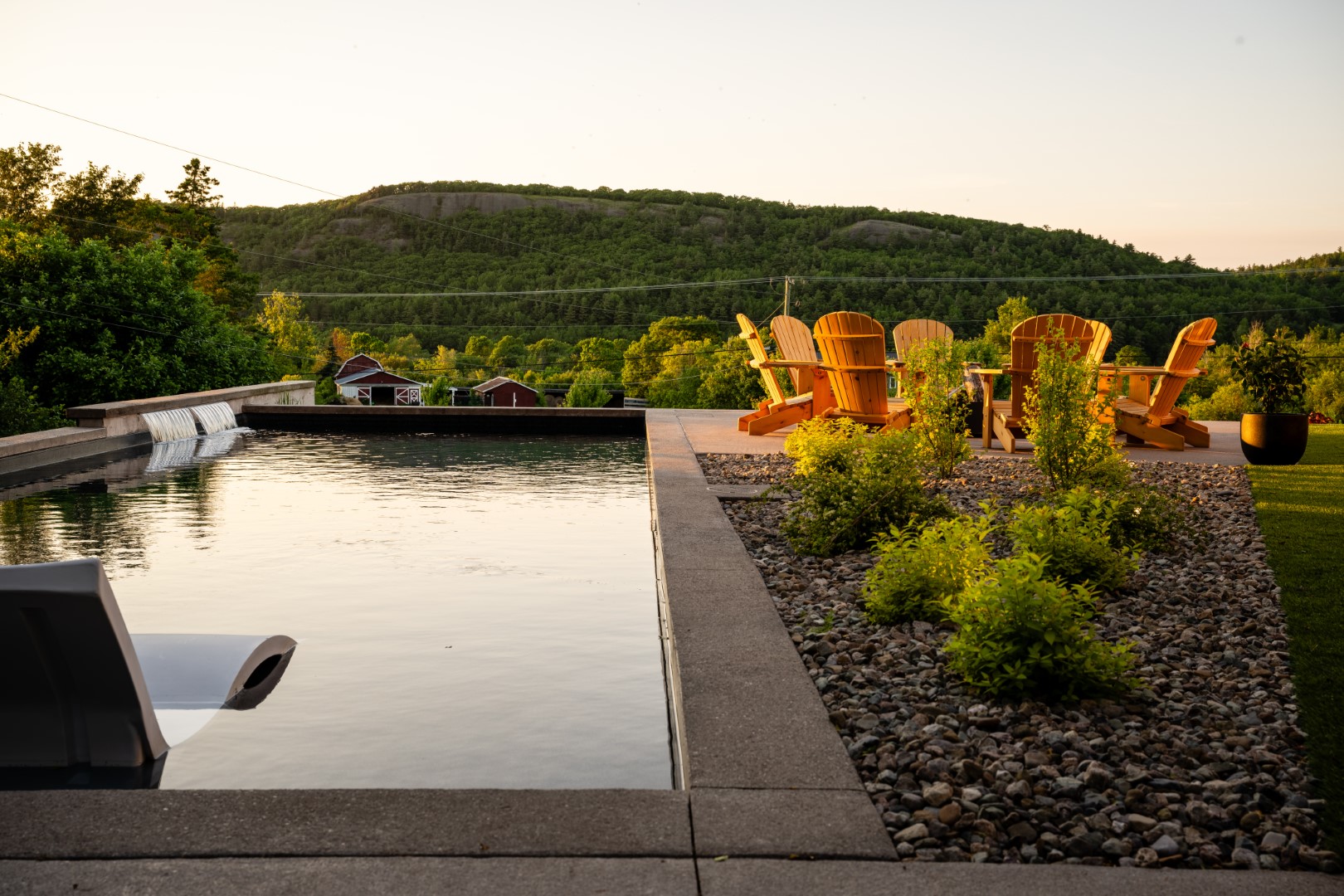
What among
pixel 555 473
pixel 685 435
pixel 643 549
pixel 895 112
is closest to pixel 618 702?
pixel 643 549

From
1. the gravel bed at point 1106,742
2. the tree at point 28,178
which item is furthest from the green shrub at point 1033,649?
the tree at point 28,178

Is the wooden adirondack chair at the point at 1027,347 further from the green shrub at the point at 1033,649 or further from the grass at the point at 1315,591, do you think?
the green shrub at the point at 1033,649

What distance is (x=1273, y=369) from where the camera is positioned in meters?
7.78

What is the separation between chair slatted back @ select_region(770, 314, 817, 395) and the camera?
10.6m

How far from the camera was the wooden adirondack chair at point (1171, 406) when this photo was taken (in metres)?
8.81

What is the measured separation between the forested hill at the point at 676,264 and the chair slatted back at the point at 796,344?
77.8ft

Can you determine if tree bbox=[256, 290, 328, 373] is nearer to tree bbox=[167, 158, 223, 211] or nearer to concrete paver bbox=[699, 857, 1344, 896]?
tree bbox=[167, 158, 223, 211]

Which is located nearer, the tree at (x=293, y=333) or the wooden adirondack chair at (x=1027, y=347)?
the wooden adirondack chair at (x=1027, y=347)

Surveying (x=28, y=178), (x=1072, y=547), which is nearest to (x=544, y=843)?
(x=1072, y=547)

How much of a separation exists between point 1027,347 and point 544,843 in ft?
23.7

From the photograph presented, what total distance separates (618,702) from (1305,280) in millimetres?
37531

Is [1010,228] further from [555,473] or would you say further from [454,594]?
[454,594]

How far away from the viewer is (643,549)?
5469mm

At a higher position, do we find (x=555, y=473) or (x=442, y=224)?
(x=442, y=224)
